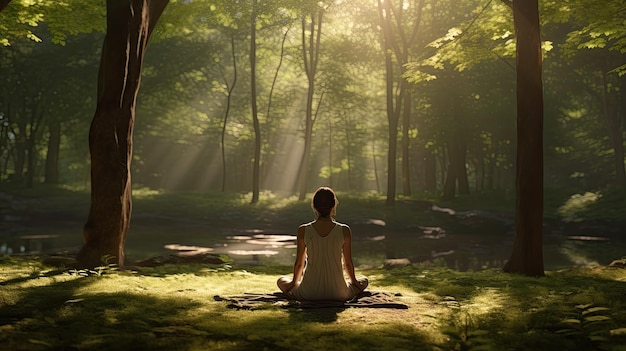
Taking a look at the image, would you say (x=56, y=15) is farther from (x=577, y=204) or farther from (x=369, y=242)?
(x=577, y=204)

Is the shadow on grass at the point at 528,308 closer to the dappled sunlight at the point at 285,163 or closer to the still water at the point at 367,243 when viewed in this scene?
the still water at the point at 367,243

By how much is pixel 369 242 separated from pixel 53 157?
31.4 m

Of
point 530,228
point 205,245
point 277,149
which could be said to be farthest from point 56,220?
point 277,149

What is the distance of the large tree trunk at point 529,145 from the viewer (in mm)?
11453

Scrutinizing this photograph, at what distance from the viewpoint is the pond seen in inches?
781

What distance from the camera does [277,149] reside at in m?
64.9

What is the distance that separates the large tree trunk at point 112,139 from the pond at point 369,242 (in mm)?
6911

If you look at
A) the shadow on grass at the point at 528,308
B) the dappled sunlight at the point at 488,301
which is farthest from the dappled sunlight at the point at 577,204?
the dappled sunlight at the point at 488,301

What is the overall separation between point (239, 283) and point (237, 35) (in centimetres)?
3942

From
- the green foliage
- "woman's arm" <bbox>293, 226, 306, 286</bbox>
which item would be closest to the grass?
"woman's arm" <bbox>293, 226, 306, 286</bbox>

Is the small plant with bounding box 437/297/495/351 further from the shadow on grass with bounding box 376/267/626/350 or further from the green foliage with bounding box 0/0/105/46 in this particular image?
the green foliage with bounding box 0/0/105/46

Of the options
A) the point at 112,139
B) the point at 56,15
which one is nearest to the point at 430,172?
the point at 56,15

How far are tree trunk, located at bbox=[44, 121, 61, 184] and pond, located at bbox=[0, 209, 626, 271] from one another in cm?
1339

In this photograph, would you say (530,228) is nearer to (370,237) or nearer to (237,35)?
(370,237)
